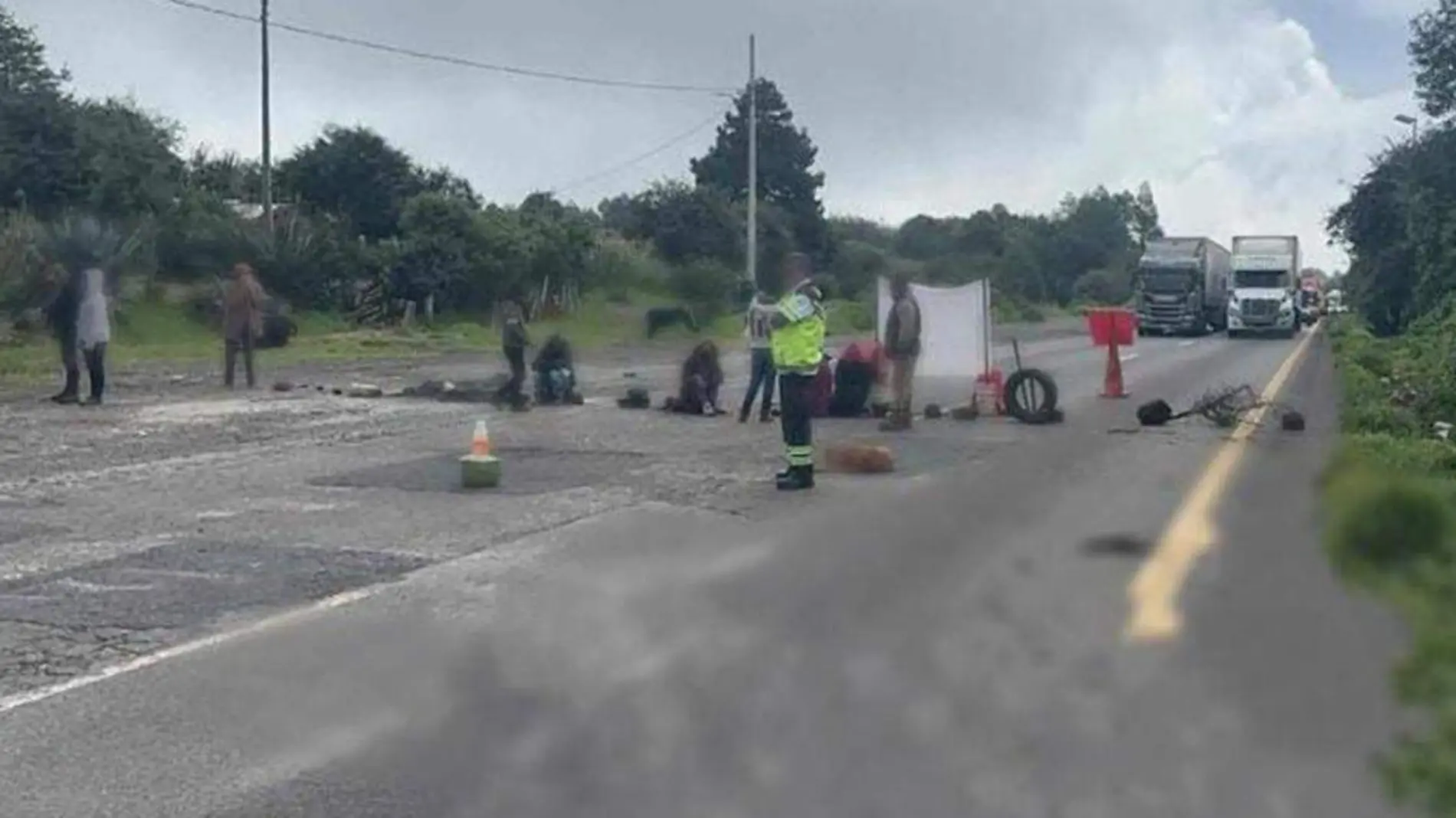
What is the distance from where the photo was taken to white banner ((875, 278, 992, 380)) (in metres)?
19.8

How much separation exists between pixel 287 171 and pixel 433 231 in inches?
393

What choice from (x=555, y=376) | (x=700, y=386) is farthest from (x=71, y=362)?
(x=700, y=386)

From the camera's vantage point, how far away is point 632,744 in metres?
5.23

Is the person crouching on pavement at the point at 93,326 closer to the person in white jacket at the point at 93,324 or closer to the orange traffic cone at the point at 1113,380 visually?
the person in white jacket at the point at 93,324

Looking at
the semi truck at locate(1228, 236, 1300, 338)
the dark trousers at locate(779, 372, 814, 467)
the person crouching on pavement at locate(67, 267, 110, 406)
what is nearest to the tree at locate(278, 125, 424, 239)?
the semi truck at locate(1228, 236, 1300, 338)

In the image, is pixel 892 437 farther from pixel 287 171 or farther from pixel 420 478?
pixel 287 171

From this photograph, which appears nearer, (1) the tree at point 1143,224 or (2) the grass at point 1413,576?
(2) the grass at point 1413,576

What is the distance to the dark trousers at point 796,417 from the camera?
12.6m

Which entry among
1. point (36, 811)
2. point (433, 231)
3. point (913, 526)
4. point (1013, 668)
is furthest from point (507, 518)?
point (433, 231)

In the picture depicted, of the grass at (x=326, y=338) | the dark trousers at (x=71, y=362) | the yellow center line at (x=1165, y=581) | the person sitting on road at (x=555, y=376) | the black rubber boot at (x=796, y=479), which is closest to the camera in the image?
the yellow center line at (x=1165, y=581)

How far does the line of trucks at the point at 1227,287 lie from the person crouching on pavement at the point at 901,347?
1373 inches

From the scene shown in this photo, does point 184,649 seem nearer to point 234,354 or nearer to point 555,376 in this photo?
point 555,376

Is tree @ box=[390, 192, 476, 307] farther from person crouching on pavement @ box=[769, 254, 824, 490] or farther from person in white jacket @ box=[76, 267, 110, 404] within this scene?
person crouching on pavement @ box=[769, 254, 824, 490]

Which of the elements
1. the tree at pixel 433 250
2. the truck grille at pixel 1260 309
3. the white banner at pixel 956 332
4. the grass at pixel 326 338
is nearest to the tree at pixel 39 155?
the grass at pixel 326 338
